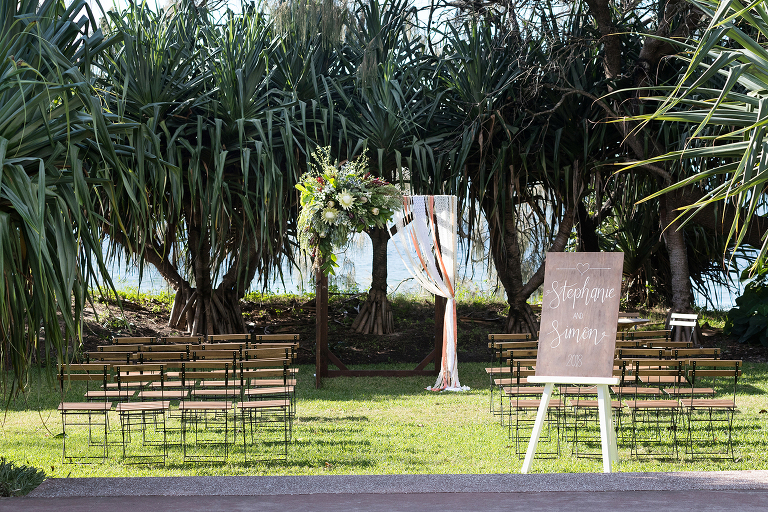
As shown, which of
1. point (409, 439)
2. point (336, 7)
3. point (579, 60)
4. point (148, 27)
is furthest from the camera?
point (579, 60)

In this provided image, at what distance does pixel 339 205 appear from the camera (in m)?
7.99

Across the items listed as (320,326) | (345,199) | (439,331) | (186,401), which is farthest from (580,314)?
(320,326)

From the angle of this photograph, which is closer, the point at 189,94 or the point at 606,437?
the point at 606,437

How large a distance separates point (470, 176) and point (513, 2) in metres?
2.69

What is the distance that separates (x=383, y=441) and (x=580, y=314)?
2025 mm

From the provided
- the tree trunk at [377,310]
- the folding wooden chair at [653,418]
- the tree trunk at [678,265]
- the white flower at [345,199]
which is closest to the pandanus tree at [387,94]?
the tree trunk at [377,310]

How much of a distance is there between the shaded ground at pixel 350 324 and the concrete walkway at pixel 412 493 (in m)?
7.26

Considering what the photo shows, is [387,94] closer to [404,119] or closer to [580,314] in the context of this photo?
[404,119]

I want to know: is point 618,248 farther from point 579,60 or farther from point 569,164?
point 579,60

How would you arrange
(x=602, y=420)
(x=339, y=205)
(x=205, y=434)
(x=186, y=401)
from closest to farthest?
(x=602, y=420), (x=186, y=401), (x=205, y=434), (x=339, y=205)

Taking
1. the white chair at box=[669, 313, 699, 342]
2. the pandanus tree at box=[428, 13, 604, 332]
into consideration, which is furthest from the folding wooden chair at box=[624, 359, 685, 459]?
the pandanus tree at box=[428, 13, 604, 332]

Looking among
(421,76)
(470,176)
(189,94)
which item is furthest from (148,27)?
(470,176)

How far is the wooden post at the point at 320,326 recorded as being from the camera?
9.16 meters

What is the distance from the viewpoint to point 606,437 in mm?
4812
